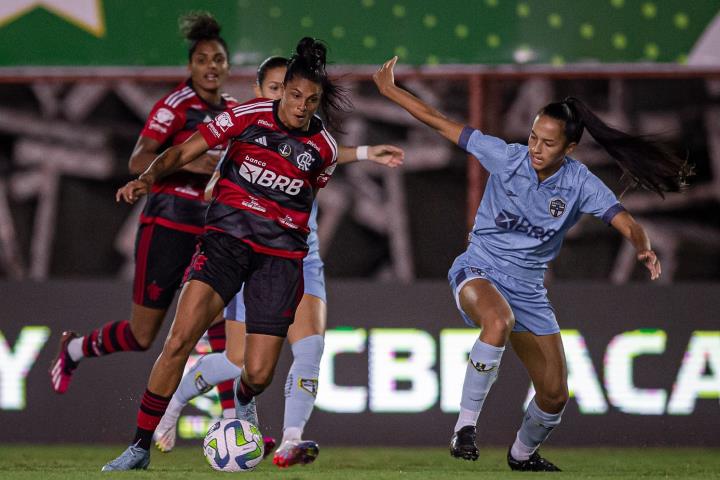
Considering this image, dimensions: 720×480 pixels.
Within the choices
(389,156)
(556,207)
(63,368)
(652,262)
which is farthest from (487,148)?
(63,368)

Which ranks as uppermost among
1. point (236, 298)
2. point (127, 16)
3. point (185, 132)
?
point (127, 16)

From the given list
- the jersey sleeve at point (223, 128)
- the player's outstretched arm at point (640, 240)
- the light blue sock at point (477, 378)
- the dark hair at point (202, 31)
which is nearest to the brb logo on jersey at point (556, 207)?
the player's outstretched arm at point (640, 240)

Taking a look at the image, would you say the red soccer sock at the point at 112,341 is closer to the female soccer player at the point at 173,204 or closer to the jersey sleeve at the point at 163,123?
the female soccer player at the point at 173,204

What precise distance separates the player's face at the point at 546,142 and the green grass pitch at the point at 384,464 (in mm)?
1491

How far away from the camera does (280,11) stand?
8.51 metres

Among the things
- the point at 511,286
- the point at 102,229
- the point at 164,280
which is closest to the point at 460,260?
the point at 511,286

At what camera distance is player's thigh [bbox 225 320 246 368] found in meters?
6.75

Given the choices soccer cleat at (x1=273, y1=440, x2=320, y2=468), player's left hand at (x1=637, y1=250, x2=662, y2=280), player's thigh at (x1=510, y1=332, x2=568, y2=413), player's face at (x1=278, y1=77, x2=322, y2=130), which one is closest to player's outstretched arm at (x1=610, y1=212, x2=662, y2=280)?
player's left hand at (x1=637, y1=250, x2=662, y2=280)

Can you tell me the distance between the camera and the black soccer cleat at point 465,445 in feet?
18.8

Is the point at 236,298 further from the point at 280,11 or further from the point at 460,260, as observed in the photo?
the point at 280,11

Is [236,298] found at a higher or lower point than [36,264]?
higher

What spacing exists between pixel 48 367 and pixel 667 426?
3.95 metres

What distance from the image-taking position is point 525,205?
614 cm

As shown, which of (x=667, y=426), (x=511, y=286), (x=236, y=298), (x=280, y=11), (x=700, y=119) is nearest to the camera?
(x=511, y=286)
